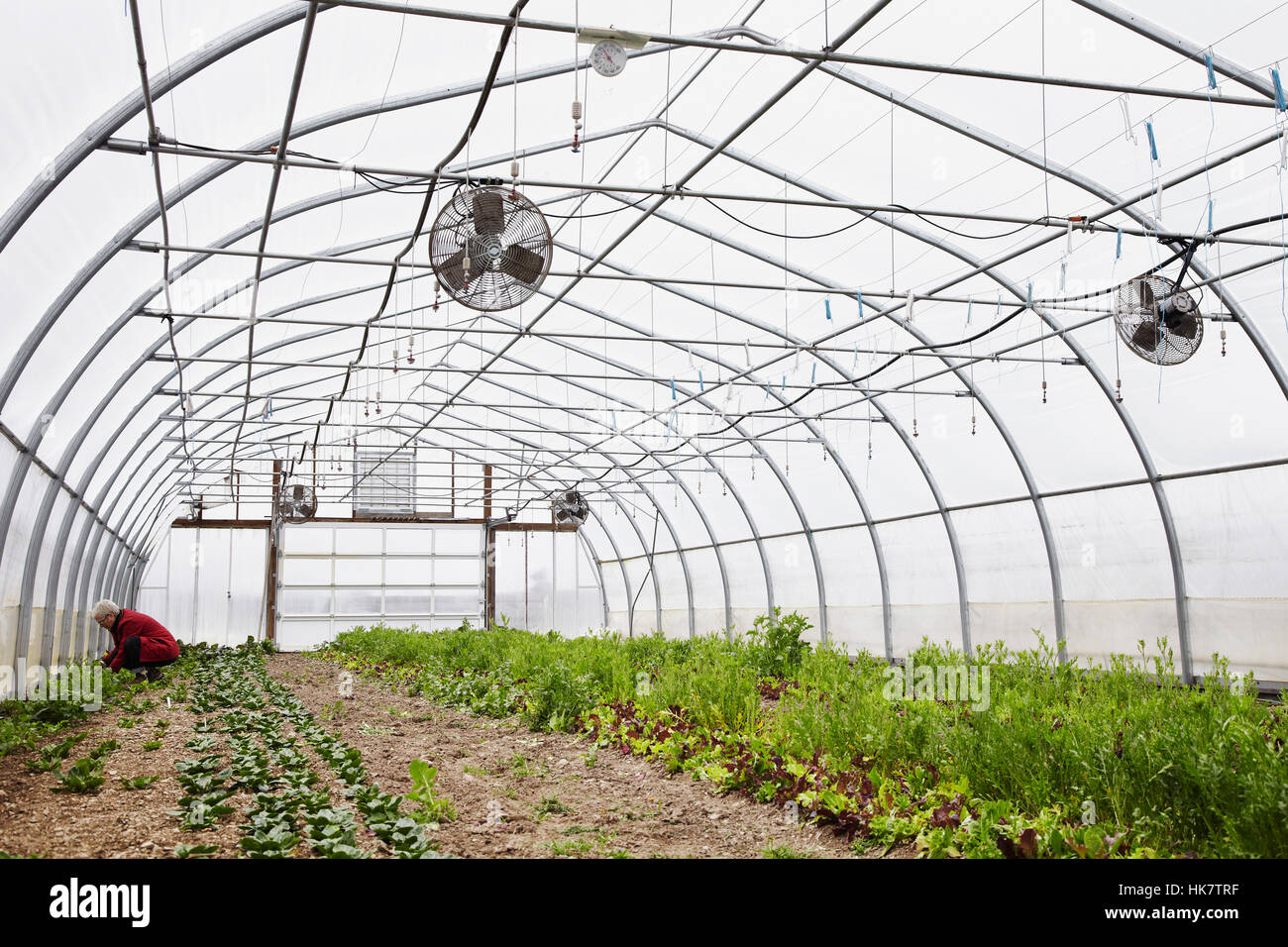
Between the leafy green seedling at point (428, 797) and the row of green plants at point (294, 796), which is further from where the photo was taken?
the leafy green seedling at point (428, 797)

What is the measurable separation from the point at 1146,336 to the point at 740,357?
8354 millimetres

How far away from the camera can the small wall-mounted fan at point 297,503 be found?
23.2 meters

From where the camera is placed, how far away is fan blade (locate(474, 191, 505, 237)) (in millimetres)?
6078

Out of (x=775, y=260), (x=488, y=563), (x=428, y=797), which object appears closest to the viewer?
(x=428, y=797)

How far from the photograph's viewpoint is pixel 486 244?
6.27 metres

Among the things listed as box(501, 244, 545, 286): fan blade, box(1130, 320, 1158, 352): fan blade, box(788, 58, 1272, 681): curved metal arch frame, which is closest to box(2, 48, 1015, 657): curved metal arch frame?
box(788, 58, 1272, 681): curved metal arch frame

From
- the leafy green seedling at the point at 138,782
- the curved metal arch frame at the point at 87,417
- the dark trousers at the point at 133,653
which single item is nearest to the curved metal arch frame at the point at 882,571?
the curved metal arch frame at the point at 87,417

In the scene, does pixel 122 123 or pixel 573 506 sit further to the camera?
pixel 573 506

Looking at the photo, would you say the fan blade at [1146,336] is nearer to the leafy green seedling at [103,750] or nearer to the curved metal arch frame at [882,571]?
the curved metal arch frame at [882,571]

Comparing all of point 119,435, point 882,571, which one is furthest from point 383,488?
point 882,571

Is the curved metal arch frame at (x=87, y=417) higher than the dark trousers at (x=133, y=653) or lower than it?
higher

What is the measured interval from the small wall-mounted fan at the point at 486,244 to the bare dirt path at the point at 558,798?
3.24m

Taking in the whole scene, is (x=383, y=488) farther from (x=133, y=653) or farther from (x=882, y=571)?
(x=882, y=571)

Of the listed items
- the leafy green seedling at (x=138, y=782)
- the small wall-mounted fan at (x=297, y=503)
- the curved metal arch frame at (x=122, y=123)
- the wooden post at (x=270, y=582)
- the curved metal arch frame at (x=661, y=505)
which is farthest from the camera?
the wooden post at (x=270, y=582)
